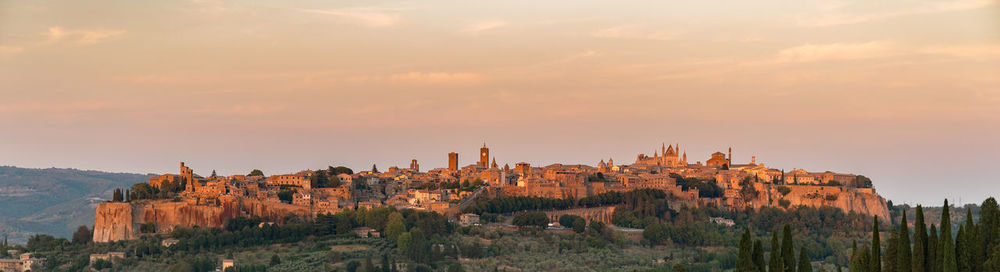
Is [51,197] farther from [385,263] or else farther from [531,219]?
[385,263]

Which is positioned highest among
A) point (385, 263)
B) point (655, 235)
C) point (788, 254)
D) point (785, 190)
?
point (785, 190)

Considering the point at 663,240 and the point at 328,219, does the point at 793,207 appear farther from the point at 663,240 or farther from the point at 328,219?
the point at 328,219

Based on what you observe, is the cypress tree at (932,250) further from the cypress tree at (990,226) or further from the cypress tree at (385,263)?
the cypress tree at (385,263)

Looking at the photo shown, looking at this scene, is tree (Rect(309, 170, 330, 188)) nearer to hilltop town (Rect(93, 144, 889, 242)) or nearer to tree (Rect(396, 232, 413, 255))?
hilltop town (Rect(93, 144, 889, 242))

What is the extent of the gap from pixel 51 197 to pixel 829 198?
83090 millimetres

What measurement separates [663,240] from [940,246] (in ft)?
111

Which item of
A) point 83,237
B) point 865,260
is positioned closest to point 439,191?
point 83,237

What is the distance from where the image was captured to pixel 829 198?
6247 centimetres

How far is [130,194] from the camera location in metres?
56.9

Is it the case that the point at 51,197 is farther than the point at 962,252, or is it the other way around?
the point at 51,197

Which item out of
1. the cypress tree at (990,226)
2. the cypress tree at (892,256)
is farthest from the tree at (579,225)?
the cypress tree at (990,226)

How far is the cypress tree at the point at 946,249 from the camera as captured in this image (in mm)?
21469

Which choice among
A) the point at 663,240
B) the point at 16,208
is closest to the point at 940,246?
the point at 663,240

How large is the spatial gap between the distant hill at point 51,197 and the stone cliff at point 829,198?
57432 mm
